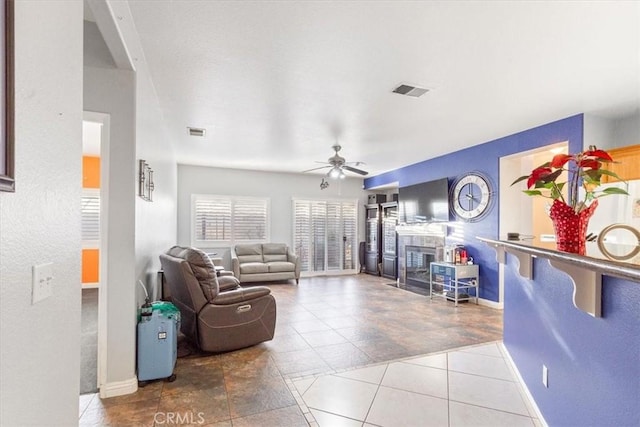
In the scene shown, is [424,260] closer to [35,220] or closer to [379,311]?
[379,311]

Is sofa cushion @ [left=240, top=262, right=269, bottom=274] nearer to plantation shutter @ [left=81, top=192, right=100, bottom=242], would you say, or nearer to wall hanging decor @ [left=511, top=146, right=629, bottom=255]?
plantation shutter @ [left=81, top=192, right=100, bottom=242]

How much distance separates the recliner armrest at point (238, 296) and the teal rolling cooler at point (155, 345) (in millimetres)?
581

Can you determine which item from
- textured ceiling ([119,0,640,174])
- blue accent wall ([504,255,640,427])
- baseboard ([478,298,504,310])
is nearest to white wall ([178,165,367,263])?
textured ceiling ([119,0,640,174])

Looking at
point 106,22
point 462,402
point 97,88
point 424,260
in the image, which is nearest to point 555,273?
point 462,402

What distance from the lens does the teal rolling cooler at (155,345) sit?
253cm

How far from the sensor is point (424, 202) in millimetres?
6602

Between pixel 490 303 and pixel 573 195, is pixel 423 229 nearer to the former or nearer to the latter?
pixel 490 303

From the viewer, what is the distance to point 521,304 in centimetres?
262

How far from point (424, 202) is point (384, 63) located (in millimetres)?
4268

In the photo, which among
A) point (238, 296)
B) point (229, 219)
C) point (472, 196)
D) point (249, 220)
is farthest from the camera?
point (249, 220)

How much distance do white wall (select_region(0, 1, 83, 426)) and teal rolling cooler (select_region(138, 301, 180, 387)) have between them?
4.29 ft

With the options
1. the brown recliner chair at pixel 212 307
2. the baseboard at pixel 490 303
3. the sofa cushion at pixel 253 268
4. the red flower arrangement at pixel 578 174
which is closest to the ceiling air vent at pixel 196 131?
the brown recliner chair at pixel 212 307

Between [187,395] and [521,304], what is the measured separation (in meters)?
2.70

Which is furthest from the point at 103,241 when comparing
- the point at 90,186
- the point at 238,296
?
the point at 90,186
